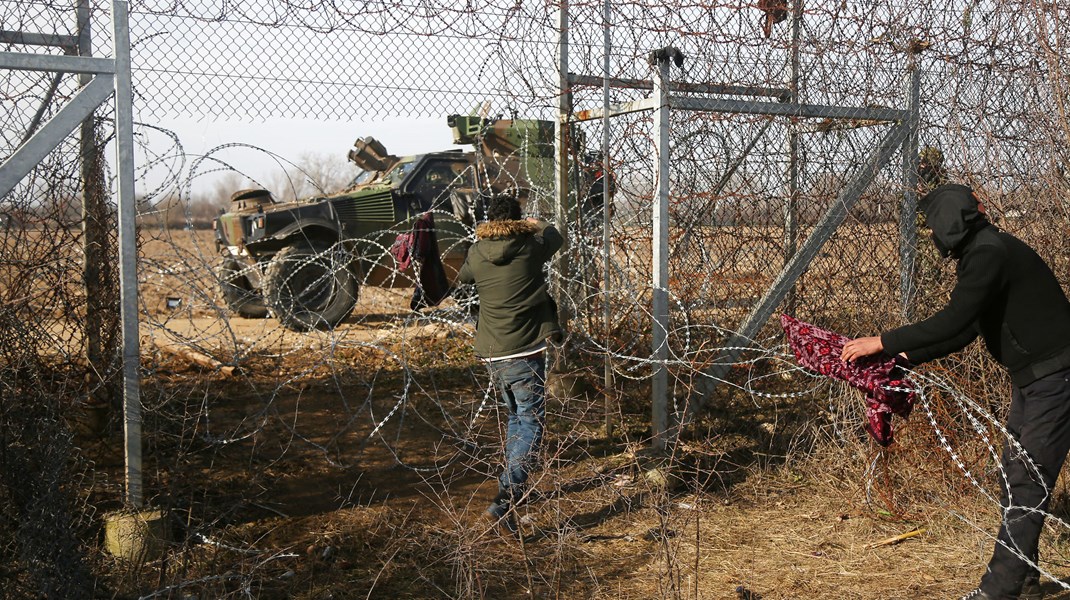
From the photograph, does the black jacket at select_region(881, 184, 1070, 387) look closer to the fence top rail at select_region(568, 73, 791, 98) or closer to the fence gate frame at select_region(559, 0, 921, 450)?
the fence gate frame at select_region(559, 0, 921, 450)

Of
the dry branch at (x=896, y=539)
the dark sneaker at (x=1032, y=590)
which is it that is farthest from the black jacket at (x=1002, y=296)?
the dry branch at (x=896, y=539)

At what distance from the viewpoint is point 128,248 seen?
374cm

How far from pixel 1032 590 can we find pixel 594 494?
6.48 feet

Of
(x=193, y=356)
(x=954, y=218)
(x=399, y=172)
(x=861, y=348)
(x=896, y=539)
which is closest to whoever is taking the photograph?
(x=954, y=218)

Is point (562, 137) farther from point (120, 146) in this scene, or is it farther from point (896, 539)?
point (896, 539)

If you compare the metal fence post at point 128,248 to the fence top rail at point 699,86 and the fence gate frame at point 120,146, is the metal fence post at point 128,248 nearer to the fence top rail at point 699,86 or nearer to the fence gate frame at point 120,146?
the fence gate frame at point 120,146

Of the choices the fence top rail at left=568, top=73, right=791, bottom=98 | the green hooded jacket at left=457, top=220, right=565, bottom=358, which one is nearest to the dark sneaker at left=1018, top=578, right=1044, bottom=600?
the green hooded jacket at left=457, top=220, right=565, bottom=358

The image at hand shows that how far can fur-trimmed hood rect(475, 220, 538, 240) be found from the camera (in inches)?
175

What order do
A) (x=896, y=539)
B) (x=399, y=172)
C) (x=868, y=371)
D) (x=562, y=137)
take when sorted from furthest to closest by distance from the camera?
(x=399, y=172), (x=562, y=137), (x=896, y=539), (x=868, y=371)

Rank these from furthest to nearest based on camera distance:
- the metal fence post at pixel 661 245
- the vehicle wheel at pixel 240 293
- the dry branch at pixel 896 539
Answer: the vehicle wheel at pixel 240 293
the metal fence post at pixel 661 245
the dry branch at pixel 896 539

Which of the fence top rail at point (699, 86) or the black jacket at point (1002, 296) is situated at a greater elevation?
the fence top rail at point (699, 86)

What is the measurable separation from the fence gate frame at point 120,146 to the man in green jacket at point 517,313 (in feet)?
5.14

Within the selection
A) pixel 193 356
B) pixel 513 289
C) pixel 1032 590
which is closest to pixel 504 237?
pixel 513 289

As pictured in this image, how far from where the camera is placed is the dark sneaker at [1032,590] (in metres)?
3.67
